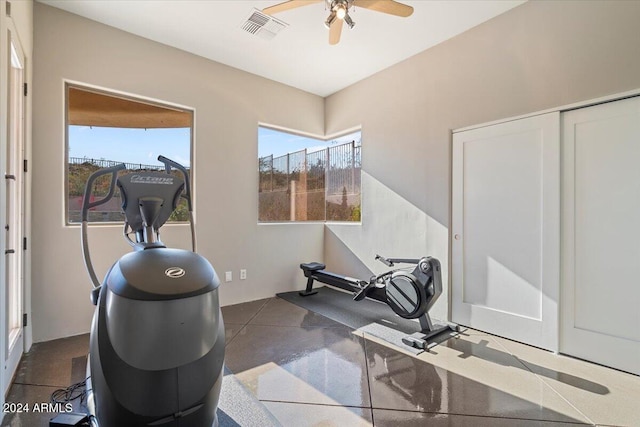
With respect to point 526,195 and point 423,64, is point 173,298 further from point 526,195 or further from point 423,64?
point 423,64

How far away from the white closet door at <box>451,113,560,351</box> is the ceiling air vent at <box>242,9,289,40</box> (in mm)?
2180

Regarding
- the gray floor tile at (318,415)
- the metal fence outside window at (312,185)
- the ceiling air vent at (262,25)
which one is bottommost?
the gray floor tile at (318,415)

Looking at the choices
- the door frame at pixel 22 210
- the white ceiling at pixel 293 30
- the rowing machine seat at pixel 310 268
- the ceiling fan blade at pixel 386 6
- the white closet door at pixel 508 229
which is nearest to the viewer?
the door frame at pixel 22 210

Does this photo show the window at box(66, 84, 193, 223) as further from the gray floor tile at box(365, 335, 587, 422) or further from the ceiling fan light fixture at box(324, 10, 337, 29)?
the gray floor tile at box(365, 335, 587, 422)

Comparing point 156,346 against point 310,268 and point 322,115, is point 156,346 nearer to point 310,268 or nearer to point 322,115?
point 310,268

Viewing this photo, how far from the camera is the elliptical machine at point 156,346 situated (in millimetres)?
1289

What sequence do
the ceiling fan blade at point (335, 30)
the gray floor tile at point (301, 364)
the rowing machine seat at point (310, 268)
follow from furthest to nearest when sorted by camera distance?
1. the rowing machine seat at point (310, 268)
2. the ceiling fan blade at point (335, 30)
3. the gray floor tile at point (301, 364)

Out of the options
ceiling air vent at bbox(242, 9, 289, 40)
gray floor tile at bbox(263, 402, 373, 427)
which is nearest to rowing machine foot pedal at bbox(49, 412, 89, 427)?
gray floor tile at bbox(263, 402, 373, 427)

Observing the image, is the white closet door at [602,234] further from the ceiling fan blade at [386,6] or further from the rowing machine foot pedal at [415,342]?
the ceiling fan blade at [386,6]

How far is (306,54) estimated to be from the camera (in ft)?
12.1

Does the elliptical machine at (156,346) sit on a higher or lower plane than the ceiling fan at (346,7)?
lower

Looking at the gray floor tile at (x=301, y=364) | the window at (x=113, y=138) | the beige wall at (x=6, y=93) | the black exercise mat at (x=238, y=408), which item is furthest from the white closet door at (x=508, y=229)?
the beige wall at (x=6, y=93)

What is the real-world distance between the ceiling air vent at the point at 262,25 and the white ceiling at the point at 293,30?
6 cm

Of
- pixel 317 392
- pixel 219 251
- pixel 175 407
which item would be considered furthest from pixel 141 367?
pixel 219 251
